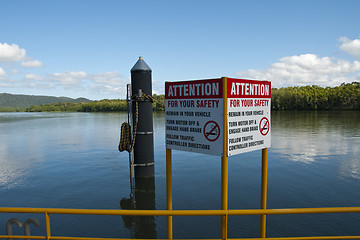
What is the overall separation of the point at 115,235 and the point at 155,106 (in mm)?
138899

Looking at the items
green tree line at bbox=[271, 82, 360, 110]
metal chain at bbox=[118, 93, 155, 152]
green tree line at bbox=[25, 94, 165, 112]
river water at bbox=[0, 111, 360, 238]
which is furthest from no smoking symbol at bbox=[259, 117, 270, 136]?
green tree line at bbox=[25, 94, 165, 112]

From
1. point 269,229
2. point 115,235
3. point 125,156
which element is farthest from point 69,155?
point 269,229

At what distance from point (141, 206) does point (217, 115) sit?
17.7 feet

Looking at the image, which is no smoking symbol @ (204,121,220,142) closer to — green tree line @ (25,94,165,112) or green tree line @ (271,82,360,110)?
green tree line @ (271,82,360,110)

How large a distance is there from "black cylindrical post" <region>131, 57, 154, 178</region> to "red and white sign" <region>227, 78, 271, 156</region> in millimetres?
5179

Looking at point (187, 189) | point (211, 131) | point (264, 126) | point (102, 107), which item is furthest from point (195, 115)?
point (102, 107)

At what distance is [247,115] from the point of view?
15.2 ft

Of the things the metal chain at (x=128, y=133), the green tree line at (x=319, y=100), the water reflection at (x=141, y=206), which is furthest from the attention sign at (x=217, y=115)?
the green tree line at (x=319, y=100)

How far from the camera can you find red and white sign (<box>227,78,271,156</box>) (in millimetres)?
4345

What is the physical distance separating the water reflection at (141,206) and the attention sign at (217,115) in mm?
2899

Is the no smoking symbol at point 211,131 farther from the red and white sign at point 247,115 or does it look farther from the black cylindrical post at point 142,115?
the black cylindrical post at point 142,115

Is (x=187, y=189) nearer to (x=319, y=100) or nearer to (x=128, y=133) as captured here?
(x=128, y=133)

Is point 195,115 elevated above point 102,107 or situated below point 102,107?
below

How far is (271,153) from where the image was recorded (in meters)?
17.0
